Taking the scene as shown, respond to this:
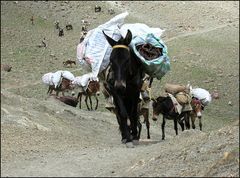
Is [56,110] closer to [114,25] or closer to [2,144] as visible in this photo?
[114,25]

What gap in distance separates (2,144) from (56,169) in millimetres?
2230

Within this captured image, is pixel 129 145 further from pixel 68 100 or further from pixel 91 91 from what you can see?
pixel 91 91

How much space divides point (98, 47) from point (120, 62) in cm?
140

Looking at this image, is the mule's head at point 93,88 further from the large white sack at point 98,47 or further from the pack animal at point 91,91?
the large white sack at point 98,47

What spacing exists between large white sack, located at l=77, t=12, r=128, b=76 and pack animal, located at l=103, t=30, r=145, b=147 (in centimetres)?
41

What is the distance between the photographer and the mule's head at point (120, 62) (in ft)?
32.4

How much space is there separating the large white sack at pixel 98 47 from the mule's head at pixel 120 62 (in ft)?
3.02

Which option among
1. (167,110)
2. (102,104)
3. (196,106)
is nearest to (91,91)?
(102,104)

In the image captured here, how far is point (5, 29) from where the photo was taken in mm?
34438

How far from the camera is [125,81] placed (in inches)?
397

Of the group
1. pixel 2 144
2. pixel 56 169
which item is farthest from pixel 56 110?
pixel 56 169

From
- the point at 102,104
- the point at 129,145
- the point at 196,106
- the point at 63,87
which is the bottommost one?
the point at 102,104

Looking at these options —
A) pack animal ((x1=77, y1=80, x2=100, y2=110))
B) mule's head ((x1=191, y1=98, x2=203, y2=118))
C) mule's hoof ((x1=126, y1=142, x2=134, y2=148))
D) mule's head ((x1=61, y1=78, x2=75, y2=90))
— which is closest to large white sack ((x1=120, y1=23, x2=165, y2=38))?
mule's hoof ((x1=126, y1=142, x2=134, y2=148))

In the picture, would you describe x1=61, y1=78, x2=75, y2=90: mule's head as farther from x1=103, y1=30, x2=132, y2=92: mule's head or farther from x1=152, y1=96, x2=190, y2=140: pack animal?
x1=103, y1=30, x2=132, y2=92: mule's head
